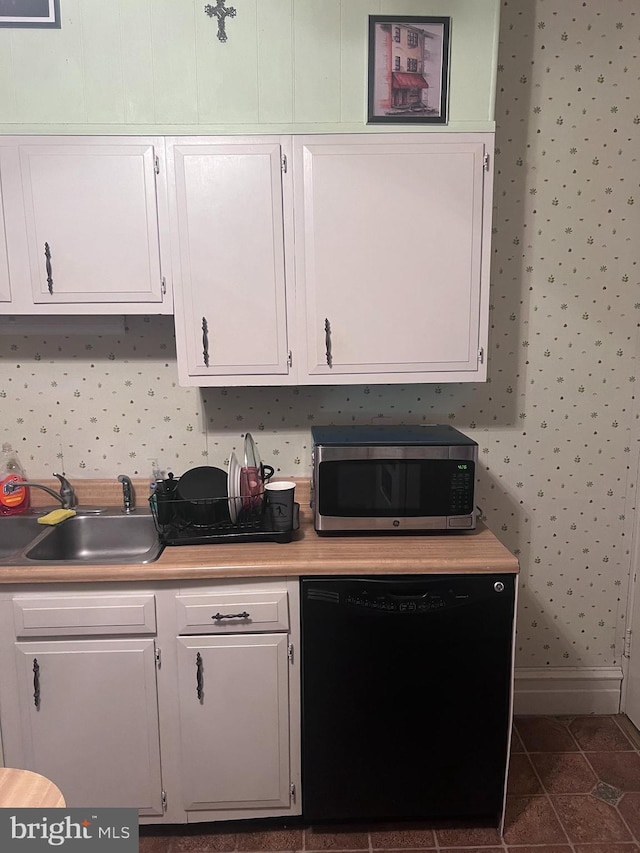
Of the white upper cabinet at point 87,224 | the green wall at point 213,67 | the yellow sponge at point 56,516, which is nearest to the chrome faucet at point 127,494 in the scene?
the yellow sponge at point 56,516

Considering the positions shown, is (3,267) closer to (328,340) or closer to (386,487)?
(328,340)

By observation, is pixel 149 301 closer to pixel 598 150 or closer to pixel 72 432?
pixel 72 432

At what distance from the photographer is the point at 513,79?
2.25 metres

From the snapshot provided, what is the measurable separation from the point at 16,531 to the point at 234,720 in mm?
1046

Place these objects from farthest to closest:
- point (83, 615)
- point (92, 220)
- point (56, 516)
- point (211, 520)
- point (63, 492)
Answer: point (63, 492) < point (56, 516) < point (211, 520) < point (92, 220) < point (83, 615)

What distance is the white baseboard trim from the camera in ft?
8.52

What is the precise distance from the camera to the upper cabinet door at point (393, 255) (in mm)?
1956

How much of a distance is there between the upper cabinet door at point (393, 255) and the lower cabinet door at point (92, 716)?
1058 mm

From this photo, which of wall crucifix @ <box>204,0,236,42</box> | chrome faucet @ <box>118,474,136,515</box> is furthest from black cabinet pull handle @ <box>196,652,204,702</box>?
wall crucifix @ <box>204,0,236,42</box>

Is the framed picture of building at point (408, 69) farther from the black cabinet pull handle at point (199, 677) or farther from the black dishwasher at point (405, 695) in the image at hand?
the black cabinet pull handle at point (199, 677)

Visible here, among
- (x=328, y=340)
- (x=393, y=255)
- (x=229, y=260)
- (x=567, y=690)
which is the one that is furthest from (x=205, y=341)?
(x=567, y=690)

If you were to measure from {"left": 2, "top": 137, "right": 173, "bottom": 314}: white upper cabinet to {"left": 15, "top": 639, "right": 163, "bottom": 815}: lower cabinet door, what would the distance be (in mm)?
1056

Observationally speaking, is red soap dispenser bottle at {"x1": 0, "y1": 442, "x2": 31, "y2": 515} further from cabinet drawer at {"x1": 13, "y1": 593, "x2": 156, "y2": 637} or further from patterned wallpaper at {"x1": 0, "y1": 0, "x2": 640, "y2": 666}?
cabinet drawer at {"x1": 13, "y1": 593, "x2": 156, "y2": 637}

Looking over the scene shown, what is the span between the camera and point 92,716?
1.91 metres
